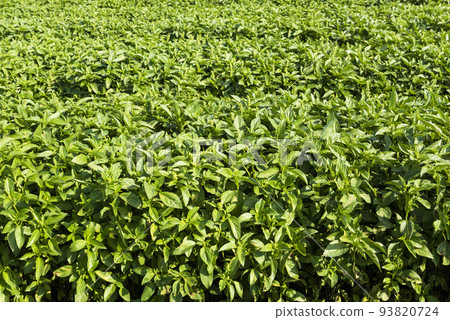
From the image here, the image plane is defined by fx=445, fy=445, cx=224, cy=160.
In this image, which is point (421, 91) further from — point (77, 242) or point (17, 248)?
point (17, 248)

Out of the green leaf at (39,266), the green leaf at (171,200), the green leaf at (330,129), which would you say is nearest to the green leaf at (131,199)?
the green leaf at (171,200)

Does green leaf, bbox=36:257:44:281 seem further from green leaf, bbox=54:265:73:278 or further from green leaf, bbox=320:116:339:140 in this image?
green leaf, bbox=320:116:339:140

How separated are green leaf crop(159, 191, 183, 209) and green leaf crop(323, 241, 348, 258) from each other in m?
0.77

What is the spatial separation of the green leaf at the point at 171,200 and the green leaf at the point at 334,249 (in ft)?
2.52

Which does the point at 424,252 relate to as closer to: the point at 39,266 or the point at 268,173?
the point at 268,173

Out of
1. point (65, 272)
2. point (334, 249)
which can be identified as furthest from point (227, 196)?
point (65, 272)

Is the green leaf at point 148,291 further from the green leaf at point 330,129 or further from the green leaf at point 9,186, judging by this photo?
the green leaf at point 330,129

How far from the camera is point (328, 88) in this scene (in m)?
3.81

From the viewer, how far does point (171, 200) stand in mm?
2244

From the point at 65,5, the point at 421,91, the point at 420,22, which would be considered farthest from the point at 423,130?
the point at 65,5

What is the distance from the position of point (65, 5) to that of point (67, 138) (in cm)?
480

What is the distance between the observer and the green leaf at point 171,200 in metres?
2.23

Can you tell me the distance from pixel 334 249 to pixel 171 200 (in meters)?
0.86

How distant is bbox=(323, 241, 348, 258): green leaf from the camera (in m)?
2.24
